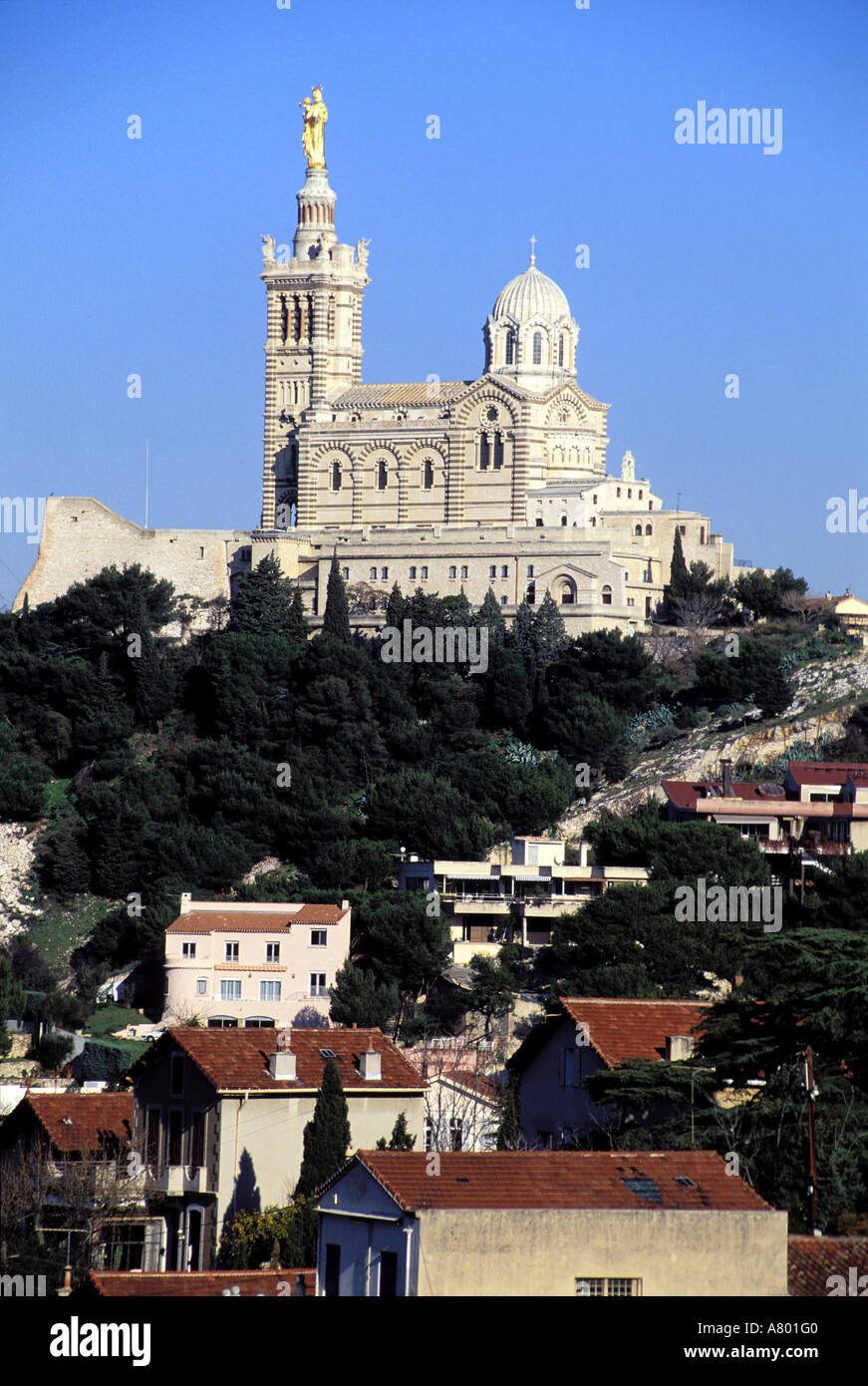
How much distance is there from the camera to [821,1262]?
71.6 feet

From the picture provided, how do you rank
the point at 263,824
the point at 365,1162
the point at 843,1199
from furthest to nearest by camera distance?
the point at 263,824 → the point at 843,1199 → the point at 365,1162

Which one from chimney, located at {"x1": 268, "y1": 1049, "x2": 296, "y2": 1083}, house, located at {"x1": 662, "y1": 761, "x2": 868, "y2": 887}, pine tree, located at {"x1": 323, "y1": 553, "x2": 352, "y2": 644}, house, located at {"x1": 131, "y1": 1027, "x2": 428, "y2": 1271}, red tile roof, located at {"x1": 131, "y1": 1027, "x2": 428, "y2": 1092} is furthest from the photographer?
pine tree, located at {"x1": 323, "y1": 553, "x2": 352, "y2": 644}

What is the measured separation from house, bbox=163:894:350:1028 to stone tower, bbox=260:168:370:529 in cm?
2923

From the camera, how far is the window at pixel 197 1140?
3155 cm

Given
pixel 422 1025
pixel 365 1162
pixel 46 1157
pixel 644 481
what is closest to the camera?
pixel 365 1162

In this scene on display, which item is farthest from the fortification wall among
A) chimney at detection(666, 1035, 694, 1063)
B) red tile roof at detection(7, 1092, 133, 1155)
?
chimney at detection(666, 1035, 694, 1063)

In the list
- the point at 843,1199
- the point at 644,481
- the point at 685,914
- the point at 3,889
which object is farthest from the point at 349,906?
the point at 843,1199

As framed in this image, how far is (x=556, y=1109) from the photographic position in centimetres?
3353

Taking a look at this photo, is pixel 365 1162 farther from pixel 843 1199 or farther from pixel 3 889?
pixel 3 889

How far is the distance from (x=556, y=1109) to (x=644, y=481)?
54.3 meters

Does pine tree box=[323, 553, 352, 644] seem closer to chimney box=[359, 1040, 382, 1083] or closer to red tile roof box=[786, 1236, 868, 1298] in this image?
chimney box=[359, 1040, 382, 1083]

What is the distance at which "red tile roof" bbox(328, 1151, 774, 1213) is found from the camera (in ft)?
69.7

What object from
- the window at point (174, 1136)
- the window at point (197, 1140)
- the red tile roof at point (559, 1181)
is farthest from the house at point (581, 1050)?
the red tile roof at point (559, 1181)
